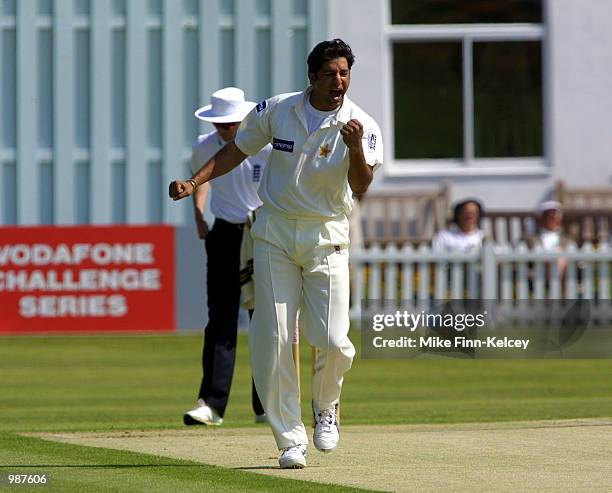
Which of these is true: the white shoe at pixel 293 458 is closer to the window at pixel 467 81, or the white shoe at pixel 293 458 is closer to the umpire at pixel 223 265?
the umpire at pixel 223 265

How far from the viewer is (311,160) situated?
310 inches

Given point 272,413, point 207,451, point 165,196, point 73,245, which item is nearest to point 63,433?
point 207,451

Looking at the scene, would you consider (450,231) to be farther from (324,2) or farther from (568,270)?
(324,2)

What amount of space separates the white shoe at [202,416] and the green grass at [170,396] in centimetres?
18

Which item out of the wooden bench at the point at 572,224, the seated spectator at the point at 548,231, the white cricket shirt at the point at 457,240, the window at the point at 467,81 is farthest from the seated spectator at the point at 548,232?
the window at the point at 467,81

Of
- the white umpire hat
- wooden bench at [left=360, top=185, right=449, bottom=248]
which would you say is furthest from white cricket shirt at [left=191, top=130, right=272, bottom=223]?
wooden bench at [left=360, top=185, right=449, bottom=248]

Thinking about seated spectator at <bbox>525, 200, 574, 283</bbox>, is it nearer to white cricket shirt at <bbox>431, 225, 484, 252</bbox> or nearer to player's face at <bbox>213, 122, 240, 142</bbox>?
white cricket shirt at <bbox>431, 225, 484, 252</bbox>

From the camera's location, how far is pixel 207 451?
8719 millimetres

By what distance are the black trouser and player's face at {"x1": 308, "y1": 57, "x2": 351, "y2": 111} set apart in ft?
9.00

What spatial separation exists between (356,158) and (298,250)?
19.8 inches

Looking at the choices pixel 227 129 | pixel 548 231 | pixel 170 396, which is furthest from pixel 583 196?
pixel 227 129

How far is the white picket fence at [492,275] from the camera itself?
1814 centimetres

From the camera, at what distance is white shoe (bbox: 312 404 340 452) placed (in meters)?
8.02

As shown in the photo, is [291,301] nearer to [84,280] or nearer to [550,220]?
[84,280]
